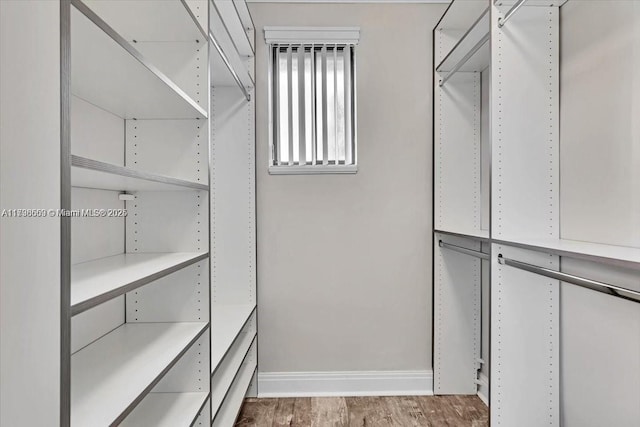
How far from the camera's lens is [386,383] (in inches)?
104

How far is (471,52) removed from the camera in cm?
209

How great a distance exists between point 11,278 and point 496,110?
1768mm

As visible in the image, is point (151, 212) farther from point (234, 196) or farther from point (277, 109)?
point (277, 109)

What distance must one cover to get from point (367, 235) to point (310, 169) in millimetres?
586

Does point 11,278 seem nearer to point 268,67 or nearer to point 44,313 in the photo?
point 44,313

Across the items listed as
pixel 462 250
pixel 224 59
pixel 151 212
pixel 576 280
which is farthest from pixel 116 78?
pixel 462 250

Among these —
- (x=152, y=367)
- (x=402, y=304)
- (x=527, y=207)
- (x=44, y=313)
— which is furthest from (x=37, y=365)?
(x=402, y=304)

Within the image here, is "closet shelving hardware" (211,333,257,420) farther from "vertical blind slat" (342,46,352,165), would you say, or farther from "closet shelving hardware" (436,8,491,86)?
"closet shelving hardware" (436,8,491,86)

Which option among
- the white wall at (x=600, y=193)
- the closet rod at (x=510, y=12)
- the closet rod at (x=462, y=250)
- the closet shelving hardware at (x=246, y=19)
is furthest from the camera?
the closet shelving hardware at (x=246, y=19)

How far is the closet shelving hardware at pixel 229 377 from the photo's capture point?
170cm

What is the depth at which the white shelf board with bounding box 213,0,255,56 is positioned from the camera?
191 cm

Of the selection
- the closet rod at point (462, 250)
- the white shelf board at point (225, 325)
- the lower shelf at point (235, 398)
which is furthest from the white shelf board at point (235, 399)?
the closet rod at point (462, 250)

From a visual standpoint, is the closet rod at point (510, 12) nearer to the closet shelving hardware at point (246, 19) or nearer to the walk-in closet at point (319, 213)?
the walk-in closet at point (319, 213)

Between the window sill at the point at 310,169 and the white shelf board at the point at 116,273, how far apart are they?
1.17m
